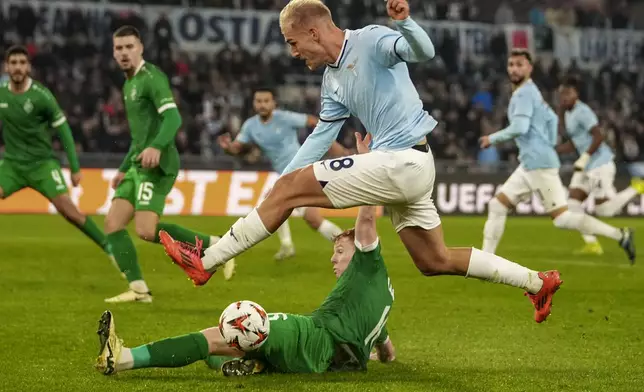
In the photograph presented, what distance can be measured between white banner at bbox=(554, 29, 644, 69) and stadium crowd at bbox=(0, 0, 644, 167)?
1.65ft

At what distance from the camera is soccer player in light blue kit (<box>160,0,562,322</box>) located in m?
6.12

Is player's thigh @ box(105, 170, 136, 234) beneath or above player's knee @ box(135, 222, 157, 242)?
above

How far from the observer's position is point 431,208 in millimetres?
6711

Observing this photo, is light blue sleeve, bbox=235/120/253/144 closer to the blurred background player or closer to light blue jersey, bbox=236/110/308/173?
light blue jersey, bbox=236/110/308/173

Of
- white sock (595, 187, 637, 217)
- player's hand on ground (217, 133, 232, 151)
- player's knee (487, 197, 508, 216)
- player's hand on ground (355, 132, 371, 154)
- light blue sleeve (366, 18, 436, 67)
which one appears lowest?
white sock (595, 187, 637, 217)

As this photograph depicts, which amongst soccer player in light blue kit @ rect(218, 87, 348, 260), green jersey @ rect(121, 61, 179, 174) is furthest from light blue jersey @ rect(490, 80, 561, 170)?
green jersey @ rect(121, 61, 179, 174)

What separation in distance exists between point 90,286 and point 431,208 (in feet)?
18.6

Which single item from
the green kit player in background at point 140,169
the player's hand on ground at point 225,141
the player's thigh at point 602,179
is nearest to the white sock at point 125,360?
the green kit player in background at point 140,169

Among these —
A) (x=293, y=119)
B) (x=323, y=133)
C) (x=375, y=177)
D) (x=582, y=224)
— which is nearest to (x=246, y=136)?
(x=293, y=119)

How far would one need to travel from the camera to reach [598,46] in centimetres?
3105

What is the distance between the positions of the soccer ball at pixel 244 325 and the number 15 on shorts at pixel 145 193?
427cm

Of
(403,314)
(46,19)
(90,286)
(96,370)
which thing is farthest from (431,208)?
(46,19)

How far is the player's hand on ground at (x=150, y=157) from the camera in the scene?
30.7ft

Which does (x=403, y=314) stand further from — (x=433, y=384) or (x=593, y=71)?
(x=593, y=71)
